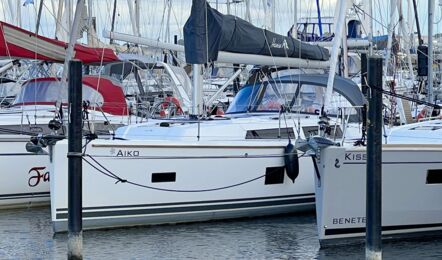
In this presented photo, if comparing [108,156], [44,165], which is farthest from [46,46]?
[108,156]

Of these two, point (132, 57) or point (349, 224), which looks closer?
point (349, 224)

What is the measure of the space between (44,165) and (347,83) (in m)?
5.63

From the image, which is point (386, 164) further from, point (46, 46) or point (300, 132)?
point (46, 46)

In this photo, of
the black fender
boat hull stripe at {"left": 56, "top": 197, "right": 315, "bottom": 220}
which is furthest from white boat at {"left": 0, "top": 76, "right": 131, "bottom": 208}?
the black fender

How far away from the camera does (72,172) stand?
32.9 ft

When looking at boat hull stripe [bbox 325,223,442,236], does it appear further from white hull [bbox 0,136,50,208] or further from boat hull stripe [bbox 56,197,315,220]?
white hull [bbox 0,136,50,208]

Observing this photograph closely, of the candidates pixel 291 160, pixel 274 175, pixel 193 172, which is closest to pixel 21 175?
pixel 193 172

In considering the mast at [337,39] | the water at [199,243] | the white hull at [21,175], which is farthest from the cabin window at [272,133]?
the white hull at [21,175]

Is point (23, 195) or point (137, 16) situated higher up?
point (137, 16)

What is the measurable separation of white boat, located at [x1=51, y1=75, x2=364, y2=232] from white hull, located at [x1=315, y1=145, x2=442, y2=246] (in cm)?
54

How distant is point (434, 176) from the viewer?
488 inches

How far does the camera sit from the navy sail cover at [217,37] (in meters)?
14.3

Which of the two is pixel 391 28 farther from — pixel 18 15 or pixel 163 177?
pixel 18 15

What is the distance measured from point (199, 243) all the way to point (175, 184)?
1.26 metres
